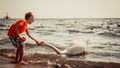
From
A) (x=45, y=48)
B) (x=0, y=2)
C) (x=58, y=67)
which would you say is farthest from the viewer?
(x=0, y=2)

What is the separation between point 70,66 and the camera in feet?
14.5

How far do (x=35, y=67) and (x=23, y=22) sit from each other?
90cm

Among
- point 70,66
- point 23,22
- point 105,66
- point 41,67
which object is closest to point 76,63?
point 70,66

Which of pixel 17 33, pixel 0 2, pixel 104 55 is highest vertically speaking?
pixel 0 2

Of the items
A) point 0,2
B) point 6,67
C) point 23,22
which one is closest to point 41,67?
point 6,67

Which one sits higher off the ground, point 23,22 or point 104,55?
point 23,22

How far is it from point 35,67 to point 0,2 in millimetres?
5719

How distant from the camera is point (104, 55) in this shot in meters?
6.15

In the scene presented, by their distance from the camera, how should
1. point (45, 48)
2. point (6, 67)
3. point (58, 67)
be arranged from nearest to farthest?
1. point (6, 67)
2. point (58, 67)
3. point (45, 48)

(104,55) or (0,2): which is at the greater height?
(0,2)

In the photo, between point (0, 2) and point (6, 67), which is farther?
point (0, 2)

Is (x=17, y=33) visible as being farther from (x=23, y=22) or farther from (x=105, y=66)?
(x=105, y=66)

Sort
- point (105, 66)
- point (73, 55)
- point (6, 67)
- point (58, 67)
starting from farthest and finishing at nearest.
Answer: point (73, 55) < point (105, 66) < point (58, 67) < point (6, 67)

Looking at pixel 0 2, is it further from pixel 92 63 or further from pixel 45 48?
pixel 92 63
